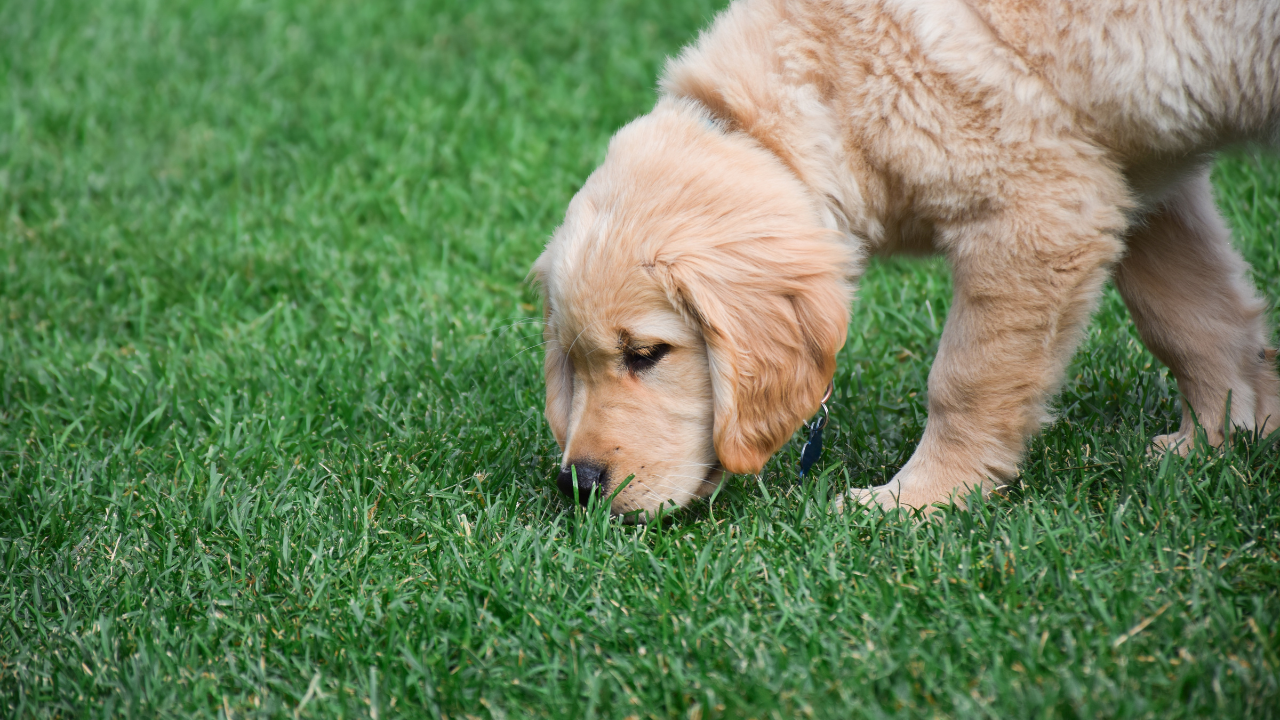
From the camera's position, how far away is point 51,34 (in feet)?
22.8

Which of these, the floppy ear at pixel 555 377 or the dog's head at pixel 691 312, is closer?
the dog's head at pixel 691 312

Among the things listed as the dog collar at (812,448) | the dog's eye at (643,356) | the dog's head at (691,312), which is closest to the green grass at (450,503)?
the dog collar at (812,448)

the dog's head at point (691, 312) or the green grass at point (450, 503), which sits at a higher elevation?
the dog's head at point (691, 312)

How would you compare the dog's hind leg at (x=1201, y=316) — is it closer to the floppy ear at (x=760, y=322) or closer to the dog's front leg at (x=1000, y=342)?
the dog's front leg at (x=1000, y=342)

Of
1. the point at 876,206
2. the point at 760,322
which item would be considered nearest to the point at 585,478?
the point at 760,322

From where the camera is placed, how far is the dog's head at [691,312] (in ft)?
8.30

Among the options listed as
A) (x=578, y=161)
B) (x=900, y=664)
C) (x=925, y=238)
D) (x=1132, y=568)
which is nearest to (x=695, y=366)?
(x=925, y=238)

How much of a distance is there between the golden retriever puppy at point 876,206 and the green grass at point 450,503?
0.83 ft

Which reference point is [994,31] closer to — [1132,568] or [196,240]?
[1132,568]

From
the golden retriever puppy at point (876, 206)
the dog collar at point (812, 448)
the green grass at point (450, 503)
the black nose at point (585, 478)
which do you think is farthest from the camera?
the dog collar at point (812, 448)

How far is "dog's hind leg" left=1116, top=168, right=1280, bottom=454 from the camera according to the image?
291 centimetres

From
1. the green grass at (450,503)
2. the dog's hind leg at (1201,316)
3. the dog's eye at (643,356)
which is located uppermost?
the dog's hind leg at (1201,316)

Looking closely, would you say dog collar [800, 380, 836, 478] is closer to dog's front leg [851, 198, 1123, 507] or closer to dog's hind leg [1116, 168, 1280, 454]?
dog's front leg [851, 198, 1123, 507]

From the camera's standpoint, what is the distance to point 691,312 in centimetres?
254
